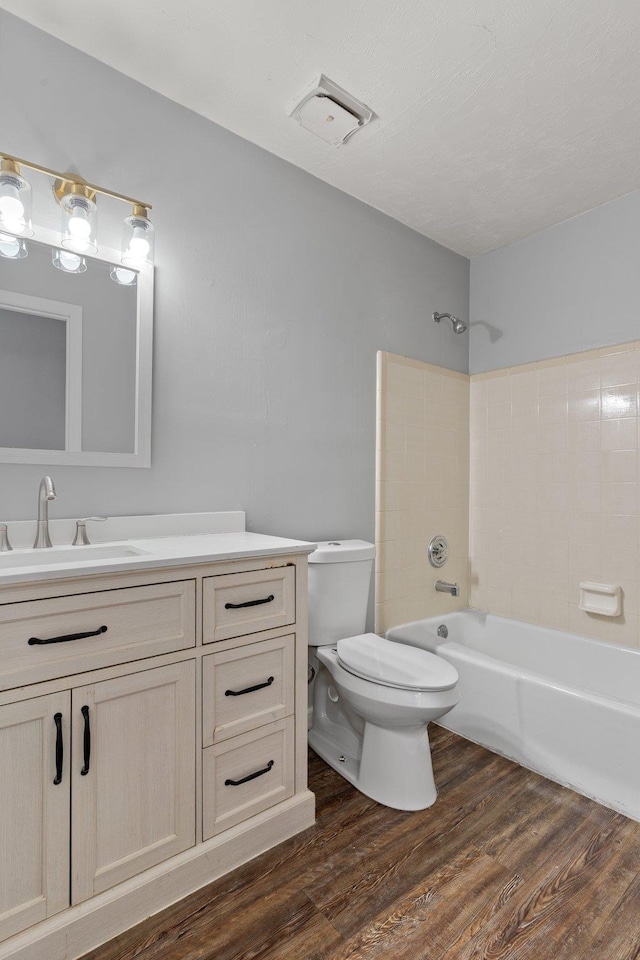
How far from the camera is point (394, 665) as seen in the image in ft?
5.87

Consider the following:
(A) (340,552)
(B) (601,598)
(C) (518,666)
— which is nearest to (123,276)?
(A) (340,552)

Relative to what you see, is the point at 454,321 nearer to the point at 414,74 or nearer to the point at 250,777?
the point at 414,74

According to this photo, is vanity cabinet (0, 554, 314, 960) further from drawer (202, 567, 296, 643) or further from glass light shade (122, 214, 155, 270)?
glass light shade (122, 214, 155, 270)

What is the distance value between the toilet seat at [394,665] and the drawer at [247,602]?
0.40 metres

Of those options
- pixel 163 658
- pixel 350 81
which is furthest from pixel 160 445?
pixel 350 81

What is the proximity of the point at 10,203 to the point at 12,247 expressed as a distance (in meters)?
0.12

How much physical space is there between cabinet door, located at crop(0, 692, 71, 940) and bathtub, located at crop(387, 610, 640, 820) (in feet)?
5.17

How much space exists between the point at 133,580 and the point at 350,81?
1734mm

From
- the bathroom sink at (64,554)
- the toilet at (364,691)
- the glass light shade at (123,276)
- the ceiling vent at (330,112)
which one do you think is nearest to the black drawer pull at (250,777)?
the toilet at (364,691)

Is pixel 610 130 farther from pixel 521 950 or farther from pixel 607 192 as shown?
pixel 521 950

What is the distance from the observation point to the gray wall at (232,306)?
1543 mm

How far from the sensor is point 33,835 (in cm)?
109

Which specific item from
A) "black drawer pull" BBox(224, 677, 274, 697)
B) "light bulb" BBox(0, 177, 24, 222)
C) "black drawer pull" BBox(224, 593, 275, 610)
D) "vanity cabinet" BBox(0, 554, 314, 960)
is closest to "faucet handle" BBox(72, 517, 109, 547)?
"vanity cabinet" BBox(0, 554, 314, 960)

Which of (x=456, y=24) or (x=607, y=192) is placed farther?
(x=607, y=192)
